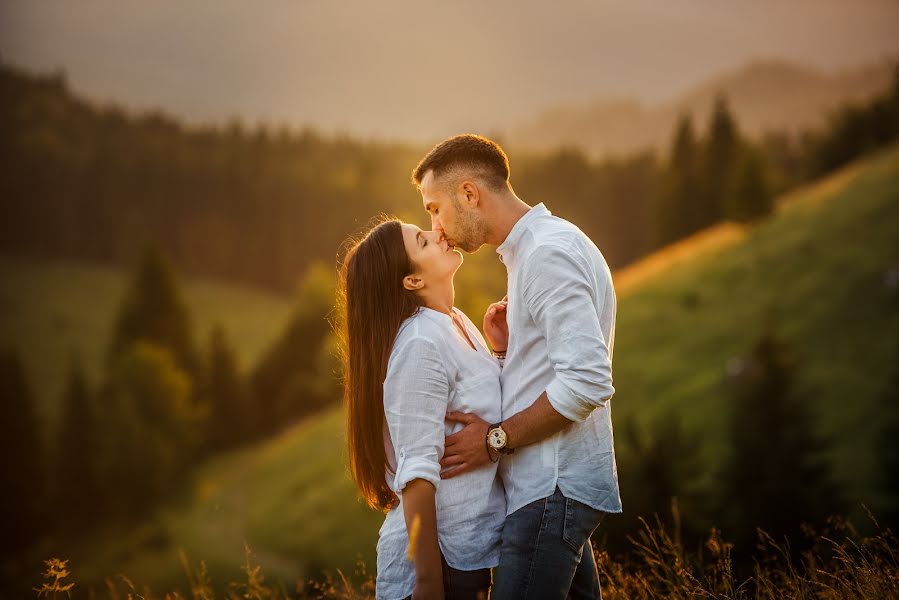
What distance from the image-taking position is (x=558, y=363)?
3.59 metres

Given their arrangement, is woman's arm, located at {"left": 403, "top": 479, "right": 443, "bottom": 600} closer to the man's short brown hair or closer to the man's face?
the man's face

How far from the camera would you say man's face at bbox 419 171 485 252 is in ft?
14.1

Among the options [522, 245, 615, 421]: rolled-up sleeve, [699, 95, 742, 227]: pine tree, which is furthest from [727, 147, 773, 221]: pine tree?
[522, 245, 615, 421]: rolled-up sleeve

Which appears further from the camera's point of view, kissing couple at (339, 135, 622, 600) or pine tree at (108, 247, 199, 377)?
pine tree at (108, 247, 199, 377)

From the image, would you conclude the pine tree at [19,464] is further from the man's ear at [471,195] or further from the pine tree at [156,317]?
the man's ear at [471,195]

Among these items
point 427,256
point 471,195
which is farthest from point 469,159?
point 427,256

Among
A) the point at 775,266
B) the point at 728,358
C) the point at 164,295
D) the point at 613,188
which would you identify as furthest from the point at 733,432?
the point at 613,188

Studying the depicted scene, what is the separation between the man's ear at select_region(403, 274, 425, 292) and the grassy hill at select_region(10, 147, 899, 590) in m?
23.0

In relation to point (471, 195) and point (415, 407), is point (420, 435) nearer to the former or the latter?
point (415, 407)

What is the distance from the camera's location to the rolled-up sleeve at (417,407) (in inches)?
140

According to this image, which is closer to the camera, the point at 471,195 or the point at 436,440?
the point at 436,440

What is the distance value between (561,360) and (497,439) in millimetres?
516

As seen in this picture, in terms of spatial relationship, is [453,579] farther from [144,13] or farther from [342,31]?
[144,13]

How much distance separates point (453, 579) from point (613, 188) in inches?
3480
